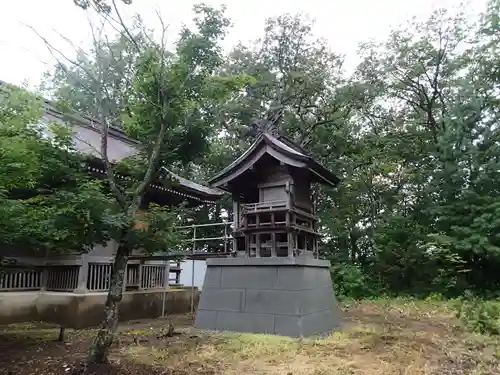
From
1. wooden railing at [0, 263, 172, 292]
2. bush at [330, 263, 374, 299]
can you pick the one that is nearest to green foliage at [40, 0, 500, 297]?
bush at [330, 263, 374, 299]

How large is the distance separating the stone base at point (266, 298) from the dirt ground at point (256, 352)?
566 mm

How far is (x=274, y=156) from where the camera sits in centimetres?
1116

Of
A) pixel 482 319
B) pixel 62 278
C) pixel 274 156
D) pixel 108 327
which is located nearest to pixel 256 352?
pixel 108 327

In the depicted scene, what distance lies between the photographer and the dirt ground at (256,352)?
21.8 feet

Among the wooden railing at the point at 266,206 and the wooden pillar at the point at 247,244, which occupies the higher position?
the wooden railing at the point at 266,206

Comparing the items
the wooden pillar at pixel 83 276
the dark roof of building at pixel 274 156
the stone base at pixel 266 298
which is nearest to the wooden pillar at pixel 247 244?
the stone base at pixel 266 298

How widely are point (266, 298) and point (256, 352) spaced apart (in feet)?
8.30

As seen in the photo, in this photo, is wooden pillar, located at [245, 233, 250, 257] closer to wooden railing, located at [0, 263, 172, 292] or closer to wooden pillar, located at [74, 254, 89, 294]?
wooden railing, located at [0, 263, 172, 292]

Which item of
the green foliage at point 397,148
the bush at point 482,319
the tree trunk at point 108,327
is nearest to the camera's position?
the tree trunk at point 108,327

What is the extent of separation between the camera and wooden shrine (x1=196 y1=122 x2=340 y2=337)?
1026 cm

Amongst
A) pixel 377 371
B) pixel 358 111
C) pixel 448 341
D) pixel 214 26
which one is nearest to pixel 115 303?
pixel 377 371

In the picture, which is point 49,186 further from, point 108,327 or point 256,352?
point 256,352

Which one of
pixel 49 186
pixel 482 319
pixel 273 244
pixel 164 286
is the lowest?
pixel 482 319

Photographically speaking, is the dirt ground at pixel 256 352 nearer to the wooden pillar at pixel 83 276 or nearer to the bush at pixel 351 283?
the wooden pillar at pixel 83 276
